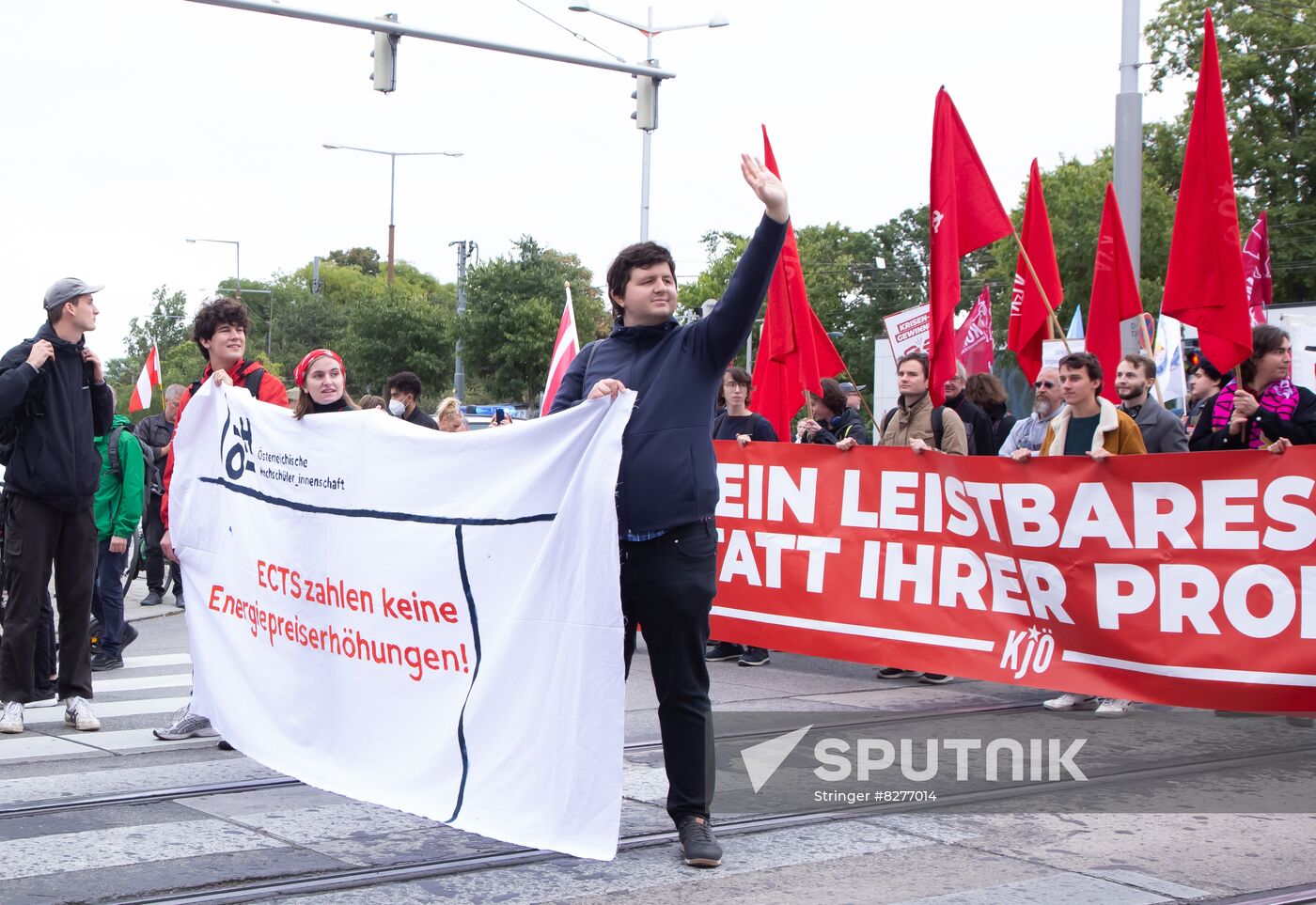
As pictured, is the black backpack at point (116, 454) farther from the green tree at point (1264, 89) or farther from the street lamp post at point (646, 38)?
the green tree at point (1264, 89)

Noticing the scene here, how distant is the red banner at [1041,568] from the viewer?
6.22 m

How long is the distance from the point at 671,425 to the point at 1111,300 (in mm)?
6539

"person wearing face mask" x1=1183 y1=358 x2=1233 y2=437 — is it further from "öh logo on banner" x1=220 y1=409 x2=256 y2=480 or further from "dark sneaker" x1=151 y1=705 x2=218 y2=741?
"dark sneaker" x1=151 y1=705 x2=218 y2=741

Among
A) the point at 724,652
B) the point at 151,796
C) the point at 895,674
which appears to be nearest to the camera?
the point at 151,796

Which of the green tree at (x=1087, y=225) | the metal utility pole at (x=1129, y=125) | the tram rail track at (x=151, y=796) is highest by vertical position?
the green tree at (x=1087, y=225)

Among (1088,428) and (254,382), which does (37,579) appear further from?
(1088,428)

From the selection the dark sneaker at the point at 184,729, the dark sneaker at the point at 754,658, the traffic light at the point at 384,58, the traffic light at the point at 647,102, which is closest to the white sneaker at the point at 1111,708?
the dark sneaker at the point at 754,658

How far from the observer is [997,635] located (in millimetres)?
7277

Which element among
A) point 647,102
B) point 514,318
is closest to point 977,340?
point 647,102

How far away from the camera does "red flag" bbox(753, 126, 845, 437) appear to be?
10.4 metres

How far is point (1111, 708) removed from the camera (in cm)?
745

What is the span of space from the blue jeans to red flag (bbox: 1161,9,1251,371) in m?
6.48

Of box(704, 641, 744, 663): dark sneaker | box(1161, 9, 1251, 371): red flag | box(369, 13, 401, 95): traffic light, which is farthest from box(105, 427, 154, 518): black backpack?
box(369, 13, 401, 95): traffic light

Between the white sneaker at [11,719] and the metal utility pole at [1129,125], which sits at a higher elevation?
the metal utility pole at [1129,125]
